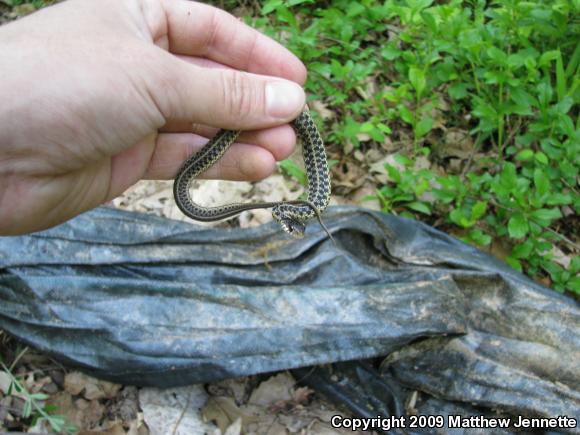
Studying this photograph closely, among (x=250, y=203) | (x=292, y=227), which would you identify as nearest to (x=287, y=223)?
(x=292, y=227)

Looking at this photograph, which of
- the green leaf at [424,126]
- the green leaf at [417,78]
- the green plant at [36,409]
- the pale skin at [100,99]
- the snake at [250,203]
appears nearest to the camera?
the pale skin at [100,99]

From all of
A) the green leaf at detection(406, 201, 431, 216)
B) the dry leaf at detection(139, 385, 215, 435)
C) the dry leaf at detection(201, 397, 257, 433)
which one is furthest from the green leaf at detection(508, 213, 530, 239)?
the dry leaf at detection(139, 385, 215, 435)

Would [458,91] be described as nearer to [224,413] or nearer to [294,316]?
[294,316]

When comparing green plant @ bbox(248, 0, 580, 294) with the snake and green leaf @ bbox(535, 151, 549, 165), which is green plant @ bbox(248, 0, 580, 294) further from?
the snake

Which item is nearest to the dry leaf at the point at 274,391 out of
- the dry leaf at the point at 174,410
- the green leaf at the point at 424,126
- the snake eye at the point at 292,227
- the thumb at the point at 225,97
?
the dry leaf at the point at 174,410

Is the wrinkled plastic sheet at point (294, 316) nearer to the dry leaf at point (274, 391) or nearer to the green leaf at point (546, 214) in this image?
the dry leaf at point (274, 391)
